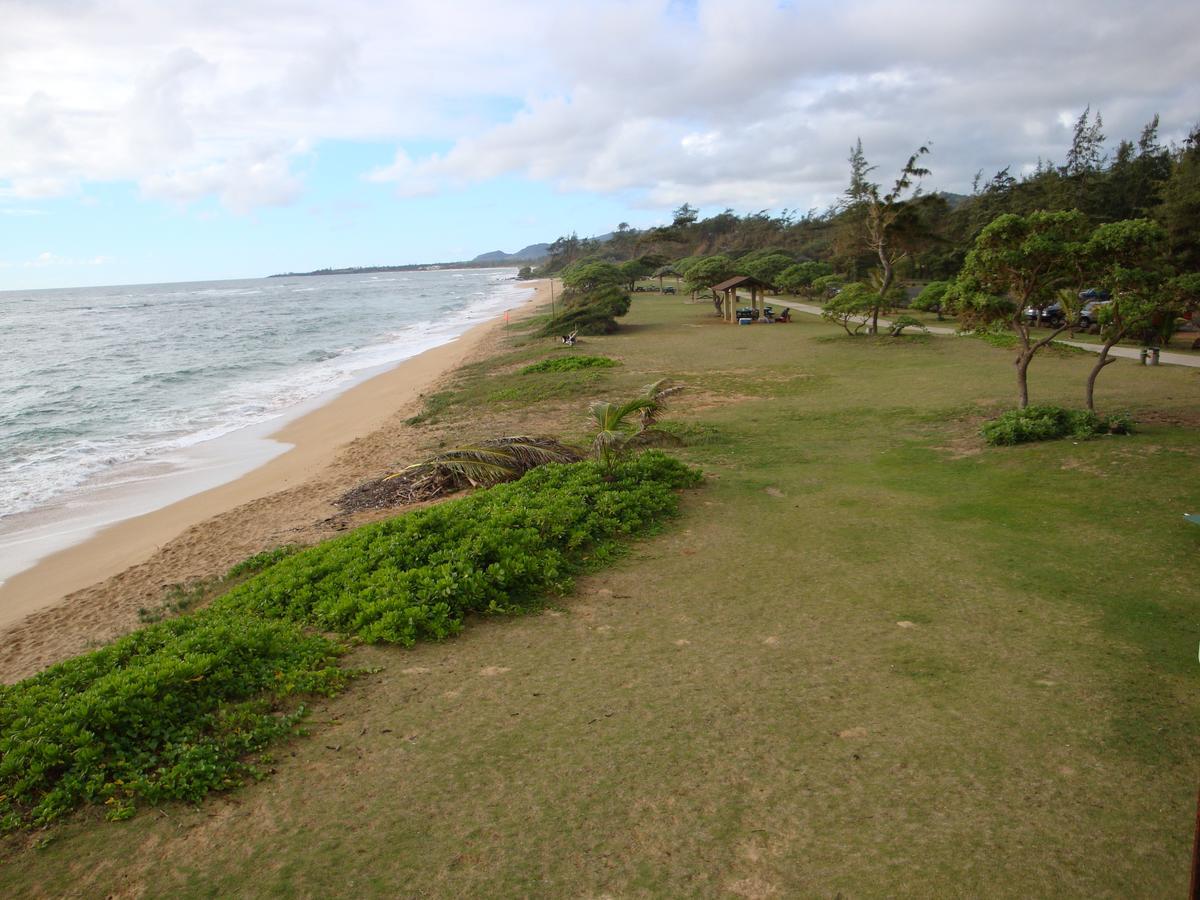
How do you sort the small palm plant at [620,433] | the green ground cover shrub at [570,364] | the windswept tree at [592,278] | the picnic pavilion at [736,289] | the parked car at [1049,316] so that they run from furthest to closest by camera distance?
the windswept tree at [592,278] → the picnic pavilion at [736,289] → the parked car at [1049,316] → the green ground cover shrub at [570,364] → the small palm plant at [620,433]

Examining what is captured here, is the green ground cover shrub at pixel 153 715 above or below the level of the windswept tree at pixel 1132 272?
below

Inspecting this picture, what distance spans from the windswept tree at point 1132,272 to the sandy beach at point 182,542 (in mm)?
10967

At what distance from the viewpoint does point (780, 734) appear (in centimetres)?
447

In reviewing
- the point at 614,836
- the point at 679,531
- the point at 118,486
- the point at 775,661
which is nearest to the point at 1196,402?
the point at 679,531

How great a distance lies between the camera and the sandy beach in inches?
297

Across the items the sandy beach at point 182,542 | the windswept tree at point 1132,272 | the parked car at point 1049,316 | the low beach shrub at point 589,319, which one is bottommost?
the sandy beach at point 182,542

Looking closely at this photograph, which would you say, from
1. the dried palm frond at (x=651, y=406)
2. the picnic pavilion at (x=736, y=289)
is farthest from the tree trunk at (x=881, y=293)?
the dried palm frond at (x=651, y=406)

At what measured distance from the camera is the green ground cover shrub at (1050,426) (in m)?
10.8

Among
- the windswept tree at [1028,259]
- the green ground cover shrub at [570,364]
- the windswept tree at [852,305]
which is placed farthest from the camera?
the windswept tree at [852,305]

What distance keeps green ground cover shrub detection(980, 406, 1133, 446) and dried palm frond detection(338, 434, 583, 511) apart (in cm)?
616

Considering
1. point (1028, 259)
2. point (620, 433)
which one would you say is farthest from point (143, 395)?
point (1028, 259)

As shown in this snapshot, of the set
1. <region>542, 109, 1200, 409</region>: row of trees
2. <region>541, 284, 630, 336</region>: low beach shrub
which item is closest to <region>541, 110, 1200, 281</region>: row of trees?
<region>542, 109, 1200, 409</region>: row of trees

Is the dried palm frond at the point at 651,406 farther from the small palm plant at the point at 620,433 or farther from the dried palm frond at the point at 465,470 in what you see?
the dried palm frond at the point at 465,470

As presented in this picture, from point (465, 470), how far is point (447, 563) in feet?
11.8
